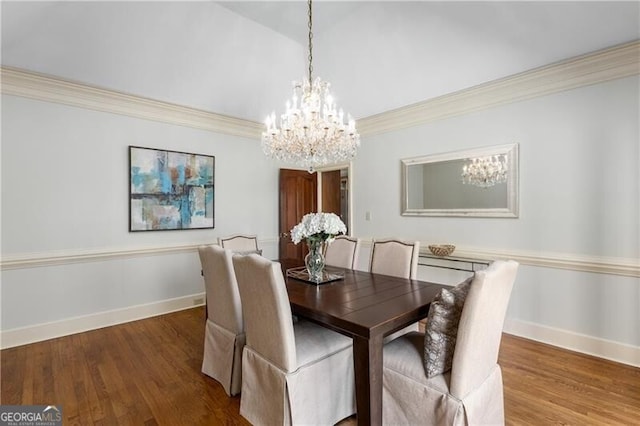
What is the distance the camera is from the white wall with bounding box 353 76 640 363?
259 centimetres

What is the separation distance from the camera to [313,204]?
5.60 meters

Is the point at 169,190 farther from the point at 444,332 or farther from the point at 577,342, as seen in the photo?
the point at 577,342

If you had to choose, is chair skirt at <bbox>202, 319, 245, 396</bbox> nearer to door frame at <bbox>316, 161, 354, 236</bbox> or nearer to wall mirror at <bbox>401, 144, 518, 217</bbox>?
wall mirror at <bbox>401, 144, 518, 217</bbox>

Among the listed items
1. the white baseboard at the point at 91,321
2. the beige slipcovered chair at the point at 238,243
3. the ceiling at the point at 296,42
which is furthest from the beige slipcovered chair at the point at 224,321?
the ceiling at the point at 296,42

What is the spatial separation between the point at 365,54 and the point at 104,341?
4109 mm

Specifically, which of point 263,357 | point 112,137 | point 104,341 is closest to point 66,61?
point 112,137

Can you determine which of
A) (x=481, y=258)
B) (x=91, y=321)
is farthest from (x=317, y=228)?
(x=91, y=321)

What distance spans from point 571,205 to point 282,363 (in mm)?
2917

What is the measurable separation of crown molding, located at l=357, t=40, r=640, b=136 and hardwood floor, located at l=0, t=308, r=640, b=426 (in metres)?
2.46

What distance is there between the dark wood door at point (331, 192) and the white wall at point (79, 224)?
7.44ft

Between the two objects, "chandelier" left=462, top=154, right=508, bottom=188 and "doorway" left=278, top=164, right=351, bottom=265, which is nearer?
"chandelier" left=462, top=154, right=508, bottom=188

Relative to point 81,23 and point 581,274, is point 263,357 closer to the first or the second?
point 581,274

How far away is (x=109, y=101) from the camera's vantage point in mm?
3549

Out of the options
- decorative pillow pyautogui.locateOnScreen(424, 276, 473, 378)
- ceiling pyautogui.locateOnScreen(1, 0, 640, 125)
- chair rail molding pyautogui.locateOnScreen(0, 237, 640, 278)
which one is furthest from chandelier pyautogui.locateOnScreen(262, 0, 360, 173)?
chair rail molding pyautogui.locateOnScreen(0, 237, 640, 278)
